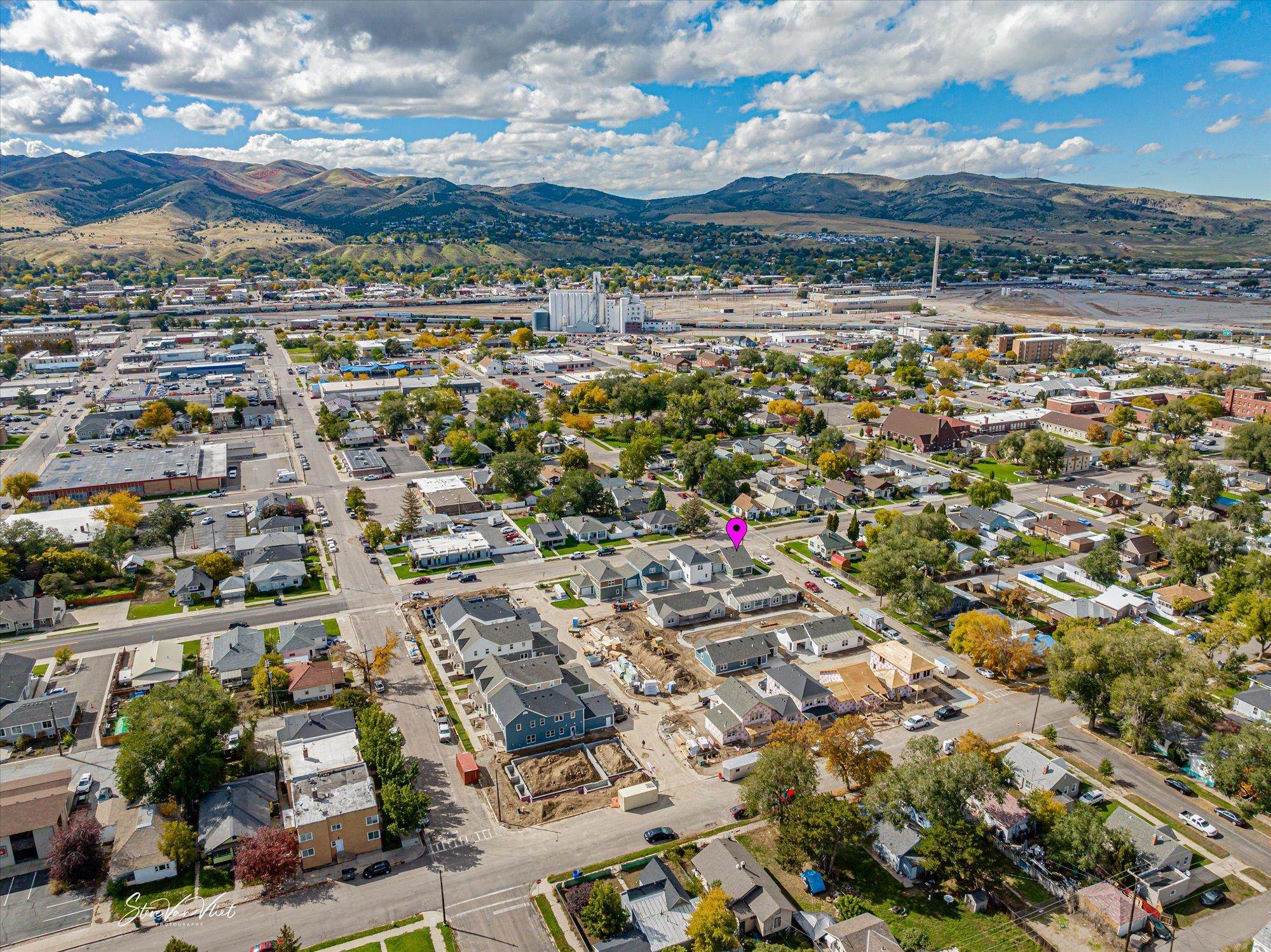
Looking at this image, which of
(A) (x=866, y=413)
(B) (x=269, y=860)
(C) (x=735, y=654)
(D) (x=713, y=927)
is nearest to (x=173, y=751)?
(B) (x=269, y=860)

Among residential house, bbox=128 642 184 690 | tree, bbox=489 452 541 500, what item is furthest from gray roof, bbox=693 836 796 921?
tree, bbox=489 452 541 500

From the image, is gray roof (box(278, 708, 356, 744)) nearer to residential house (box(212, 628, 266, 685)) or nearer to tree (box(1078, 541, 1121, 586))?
residential house (box(212, 628, 266, 685))

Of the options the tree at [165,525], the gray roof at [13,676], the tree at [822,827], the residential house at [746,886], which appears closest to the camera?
the residential house at [746,886]

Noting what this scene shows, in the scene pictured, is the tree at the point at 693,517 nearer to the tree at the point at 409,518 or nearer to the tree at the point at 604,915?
the tree at the point at 409,518

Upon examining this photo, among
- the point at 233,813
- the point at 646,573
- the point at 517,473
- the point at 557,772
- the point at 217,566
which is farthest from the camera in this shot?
the point at 517,473

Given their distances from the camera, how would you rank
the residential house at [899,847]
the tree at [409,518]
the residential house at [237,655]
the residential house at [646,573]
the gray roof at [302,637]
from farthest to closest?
the tree at [409,518]
the residential house at [646,573]
the gray roof at [302,637]
the residential house at [237,655]
the residential house at [899,847]

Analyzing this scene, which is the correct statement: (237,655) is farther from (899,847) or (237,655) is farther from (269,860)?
(899,847)

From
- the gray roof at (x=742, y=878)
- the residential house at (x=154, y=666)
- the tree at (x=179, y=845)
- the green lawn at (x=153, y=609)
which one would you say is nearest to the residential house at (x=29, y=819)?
the tree at (x=179, y=845)
